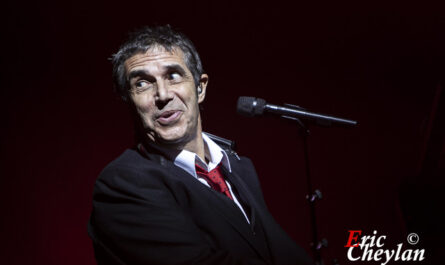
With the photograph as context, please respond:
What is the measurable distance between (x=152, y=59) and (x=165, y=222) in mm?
751

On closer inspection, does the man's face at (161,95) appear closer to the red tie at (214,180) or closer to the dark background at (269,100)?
the red tie at (214,180)

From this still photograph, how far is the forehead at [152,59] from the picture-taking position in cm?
168

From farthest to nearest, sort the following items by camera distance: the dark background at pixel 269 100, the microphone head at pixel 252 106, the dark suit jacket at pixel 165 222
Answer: the dark background at pixel 269 100, the microphone head at pixel 252 106, the dark suit jacket at pixel 165 222

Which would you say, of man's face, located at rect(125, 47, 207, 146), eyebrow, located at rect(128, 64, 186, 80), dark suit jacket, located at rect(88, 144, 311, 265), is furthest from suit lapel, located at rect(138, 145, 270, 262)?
eyebrow, located at rect(128, 64, 186, 80)

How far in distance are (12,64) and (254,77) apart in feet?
5.46

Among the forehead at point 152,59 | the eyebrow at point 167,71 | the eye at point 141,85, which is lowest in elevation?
the eye at point 141,85

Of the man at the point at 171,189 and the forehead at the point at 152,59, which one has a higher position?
the forehead at the point at 152,59

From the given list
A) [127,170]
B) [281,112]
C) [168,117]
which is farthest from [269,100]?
[127,170]

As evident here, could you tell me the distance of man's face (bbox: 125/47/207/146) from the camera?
167 centimetres

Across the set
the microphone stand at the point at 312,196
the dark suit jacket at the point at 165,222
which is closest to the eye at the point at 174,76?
the dark suit jacket at the point at 165,222

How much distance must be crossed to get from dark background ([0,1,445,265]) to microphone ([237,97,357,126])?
0.91 m

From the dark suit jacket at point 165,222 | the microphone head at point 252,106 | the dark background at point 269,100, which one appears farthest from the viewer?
the dark background at point 269,100

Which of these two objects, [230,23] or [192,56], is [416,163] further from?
[192,56]

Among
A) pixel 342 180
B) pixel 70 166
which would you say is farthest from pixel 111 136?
pixel 342 180
